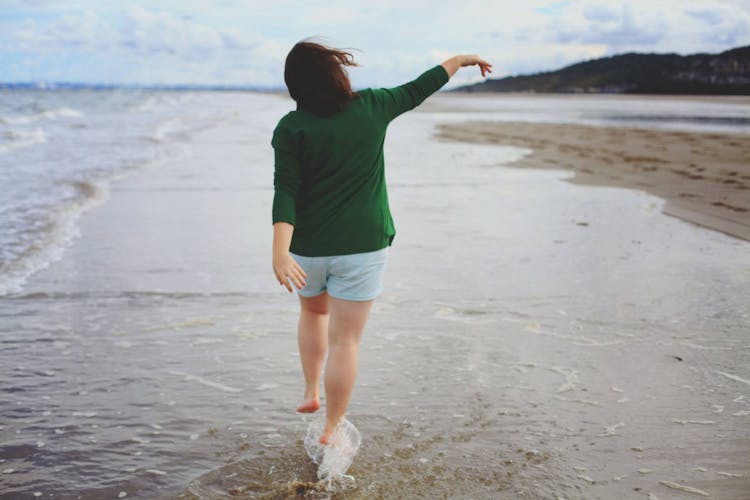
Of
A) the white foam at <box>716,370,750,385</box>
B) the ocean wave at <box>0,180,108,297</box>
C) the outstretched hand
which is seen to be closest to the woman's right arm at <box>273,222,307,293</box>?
the outstretched hand

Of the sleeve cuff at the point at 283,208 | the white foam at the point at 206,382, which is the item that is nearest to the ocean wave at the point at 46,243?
the white foam at the point at 206,382

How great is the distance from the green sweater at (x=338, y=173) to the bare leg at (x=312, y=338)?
0.33 metres

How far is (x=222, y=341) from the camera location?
432cm

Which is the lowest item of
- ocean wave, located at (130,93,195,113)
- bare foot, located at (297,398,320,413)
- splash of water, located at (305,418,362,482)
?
splash of water, located at (305,418,362,482)

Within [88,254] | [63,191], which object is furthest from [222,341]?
[63,191]

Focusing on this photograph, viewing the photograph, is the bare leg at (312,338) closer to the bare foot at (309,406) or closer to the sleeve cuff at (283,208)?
the bare foot at (309,406)

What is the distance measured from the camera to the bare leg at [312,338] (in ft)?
9.80

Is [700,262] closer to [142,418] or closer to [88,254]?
[142,418]

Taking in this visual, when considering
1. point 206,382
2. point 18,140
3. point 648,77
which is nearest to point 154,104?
point 18,140

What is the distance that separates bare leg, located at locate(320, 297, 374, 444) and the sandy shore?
5.75 metres

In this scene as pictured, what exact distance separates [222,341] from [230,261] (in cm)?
200

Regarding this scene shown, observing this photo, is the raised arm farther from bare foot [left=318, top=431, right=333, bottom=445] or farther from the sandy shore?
the sandy shore

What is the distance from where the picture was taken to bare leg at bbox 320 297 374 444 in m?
2.82

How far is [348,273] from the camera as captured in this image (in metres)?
2.74
